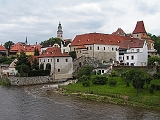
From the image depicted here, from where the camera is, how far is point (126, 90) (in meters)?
32.7

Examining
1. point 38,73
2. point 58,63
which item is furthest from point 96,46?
point 38,73

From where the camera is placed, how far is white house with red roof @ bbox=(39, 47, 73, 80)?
173 ft

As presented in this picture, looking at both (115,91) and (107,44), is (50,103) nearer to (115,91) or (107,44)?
(115,91)

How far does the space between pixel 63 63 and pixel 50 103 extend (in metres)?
23.3

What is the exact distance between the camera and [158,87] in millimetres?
31422

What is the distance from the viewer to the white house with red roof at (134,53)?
50688 mm

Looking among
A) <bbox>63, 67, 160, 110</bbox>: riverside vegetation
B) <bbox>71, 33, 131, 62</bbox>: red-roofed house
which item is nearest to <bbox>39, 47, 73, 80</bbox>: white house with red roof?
<bbox>71, 33, 131, 62</bbox>: red-roofed house

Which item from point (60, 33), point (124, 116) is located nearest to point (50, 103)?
point (124, 116)

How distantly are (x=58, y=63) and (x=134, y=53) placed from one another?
15.5 metres

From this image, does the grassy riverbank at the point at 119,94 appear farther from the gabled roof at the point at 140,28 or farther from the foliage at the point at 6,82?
the gabled roof at the point at 140,28

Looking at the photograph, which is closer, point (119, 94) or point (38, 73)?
point (119, 94)

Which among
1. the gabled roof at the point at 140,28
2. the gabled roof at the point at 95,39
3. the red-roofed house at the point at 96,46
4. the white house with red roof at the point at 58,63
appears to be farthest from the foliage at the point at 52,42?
the white house with red roof at the point at 58,63

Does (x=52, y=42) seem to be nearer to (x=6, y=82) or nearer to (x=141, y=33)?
(x=141, y=33)

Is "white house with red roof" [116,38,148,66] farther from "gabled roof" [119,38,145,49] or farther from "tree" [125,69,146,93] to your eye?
"tree" [125,69,146,93]
